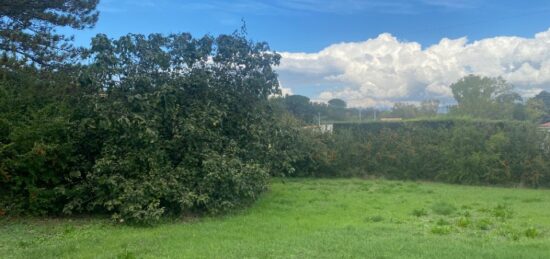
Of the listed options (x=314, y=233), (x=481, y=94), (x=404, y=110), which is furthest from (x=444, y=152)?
(x=481, y=94)

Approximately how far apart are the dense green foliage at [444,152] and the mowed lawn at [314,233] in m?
5.85

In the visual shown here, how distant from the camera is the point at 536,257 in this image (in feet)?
19.6

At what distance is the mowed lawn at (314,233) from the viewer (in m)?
6.36

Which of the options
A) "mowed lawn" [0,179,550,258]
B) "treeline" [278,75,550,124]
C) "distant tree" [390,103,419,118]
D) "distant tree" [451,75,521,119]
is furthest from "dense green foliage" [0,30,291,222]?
"distant tree" [451,75,521,119]

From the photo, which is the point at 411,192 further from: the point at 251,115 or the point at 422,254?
the point at 422,254

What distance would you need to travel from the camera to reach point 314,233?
7645 millimetres

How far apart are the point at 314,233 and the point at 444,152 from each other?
1263cm

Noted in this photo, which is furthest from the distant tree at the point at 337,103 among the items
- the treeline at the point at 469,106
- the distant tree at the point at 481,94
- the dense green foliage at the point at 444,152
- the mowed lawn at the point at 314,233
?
the mowed lawn at the point at 314,233

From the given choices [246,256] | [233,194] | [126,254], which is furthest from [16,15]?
[246,256]

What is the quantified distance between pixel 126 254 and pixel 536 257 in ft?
16.9

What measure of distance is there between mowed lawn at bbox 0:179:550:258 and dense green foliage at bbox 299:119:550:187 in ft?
19.2

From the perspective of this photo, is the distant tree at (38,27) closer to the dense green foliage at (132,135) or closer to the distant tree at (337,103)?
the dense green foliage at (132,135)

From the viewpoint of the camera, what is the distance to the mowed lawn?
20.9 feet

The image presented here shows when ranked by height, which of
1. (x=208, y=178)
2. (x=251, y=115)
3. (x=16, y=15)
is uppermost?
(x=16, y=15)
